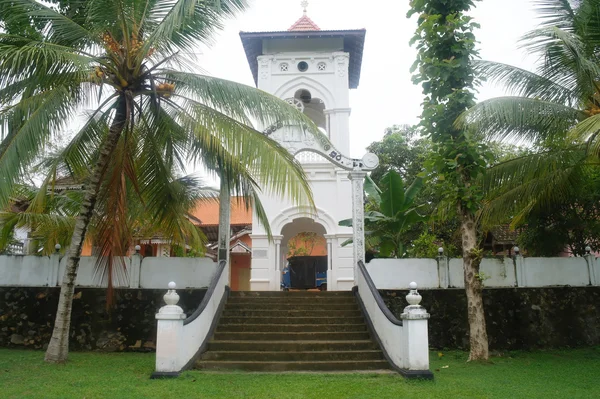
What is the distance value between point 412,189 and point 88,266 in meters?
7.16

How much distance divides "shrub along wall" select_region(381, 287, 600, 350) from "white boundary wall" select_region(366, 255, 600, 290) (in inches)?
5.4

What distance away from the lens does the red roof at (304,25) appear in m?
15.3

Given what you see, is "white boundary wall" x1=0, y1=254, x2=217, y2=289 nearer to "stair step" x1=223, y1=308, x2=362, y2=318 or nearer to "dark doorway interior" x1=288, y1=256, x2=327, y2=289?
"stair step" x1=223, y1=308, x2=362, y2=318

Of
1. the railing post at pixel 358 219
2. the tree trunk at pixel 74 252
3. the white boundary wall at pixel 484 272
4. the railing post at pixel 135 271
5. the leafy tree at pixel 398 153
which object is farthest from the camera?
the leafy tree at pixel 398 153

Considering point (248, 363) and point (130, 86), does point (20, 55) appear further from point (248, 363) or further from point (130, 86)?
point (248, 363)

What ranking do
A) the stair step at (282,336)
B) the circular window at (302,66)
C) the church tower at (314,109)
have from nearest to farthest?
the stair step at (282,336)
the church tower at (314,109)
the circular window at (302,66)

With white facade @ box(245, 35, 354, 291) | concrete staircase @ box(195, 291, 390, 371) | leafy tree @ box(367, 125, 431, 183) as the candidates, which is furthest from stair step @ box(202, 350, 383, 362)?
leafy tree @ box(367, 125, 431, 183)

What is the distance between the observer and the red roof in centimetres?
1529

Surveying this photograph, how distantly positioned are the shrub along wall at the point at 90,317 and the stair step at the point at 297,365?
8.30 feet

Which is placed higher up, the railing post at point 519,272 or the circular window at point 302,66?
the circular window at point 302,66

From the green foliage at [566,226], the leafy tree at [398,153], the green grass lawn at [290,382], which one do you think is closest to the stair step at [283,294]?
the green grass lawn at [290,382]

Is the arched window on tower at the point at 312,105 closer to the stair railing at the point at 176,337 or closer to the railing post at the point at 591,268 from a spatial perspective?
the railing post at the point at 591,268

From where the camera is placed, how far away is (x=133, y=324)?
970cm

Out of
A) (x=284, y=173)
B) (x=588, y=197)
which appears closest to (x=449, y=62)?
(x=284, y=173)
